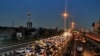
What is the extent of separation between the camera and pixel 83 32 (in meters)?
164

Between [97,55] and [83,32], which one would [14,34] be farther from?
[83,32]

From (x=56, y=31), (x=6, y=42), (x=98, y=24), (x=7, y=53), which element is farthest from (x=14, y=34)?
(x=56, y=31)

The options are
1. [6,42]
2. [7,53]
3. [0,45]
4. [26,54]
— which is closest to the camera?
[26,54]

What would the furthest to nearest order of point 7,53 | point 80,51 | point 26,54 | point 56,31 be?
point 56,31 → point 80,51 → point 7,53 → point 26,54

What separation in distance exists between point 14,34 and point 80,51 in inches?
977

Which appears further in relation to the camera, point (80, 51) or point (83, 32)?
point (83, 32)

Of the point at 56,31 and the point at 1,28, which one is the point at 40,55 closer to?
the point at 1,28

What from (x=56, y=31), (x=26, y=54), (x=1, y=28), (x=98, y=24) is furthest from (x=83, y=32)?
(x=26, y=54)

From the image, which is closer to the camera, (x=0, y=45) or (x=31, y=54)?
(x=31, y=54)

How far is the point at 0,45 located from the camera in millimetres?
61750

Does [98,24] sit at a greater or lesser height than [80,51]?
greater

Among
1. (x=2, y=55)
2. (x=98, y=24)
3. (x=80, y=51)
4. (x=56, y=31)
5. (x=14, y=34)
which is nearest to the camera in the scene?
(x=2, y=55)

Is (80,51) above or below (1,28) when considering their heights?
below

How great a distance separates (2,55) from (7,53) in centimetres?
352
